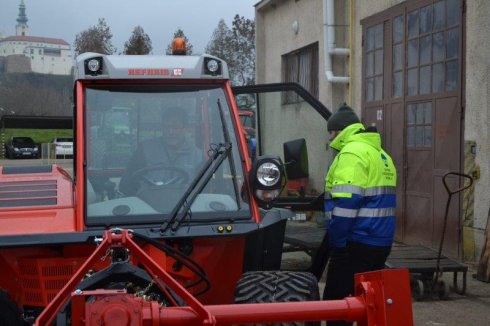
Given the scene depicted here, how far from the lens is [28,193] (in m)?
4.92

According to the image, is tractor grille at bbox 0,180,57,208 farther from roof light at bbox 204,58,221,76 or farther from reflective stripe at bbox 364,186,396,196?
reflective stripe at bbox 364,186,396,196

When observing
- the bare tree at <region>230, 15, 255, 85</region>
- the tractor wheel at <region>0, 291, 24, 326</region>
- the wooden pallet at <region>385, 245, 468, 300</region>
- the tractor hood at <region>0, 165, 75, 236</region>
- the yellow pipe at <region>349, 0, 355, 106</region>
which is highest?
the bare tree at <region>230, 15, 255, 85</region>

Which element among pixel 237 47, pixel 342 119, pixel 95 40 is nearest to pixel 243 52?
pixel 237 47

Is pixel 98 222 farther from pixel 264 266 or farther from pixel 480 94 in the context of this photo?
pixel 480 94

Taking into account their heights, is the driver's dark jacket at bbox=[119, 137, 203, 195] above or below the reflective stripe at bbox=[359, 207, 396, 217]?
above

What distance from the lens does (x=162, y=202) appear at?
15.0 feet

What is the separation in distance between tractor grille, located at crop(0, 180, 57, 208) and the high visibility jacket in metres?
1.97

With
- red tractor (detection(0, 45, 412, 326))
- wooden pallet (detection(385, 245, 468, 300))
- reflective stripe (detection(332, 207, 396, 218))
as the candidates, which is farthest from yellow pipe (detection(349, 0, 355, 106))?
red tractor (detection(0, 45, 412, 326))

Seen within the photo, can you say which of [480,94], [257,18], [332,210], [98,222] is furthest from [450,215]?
[257,18]

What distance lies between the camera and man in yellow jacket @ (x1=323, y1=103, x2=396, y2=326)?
17.7 ft

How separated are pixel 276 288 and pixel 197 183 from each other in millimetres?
842

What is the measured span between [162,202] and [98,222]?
407mm

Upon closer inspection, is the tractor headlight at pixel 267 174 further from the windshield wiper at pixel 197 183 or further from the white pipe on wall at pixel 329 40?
the white pipe on wall at pixel 329 40

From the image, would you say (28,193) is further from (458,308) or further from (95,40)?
(95,40)
